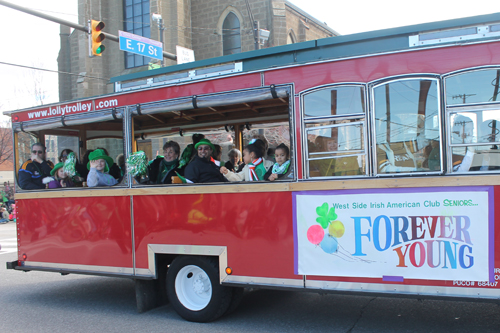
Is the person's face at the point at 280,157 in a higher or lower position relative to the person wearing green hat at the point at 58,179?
higher

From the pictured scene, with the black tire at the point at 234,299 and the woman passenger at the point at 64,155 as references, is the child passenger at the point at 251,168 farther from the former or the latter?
the woman passenger at the point at 64,155

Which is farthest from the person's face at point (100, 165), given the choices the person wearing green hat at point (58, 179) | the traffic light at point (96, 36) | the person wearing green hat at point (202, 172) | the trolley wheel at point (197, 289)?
the traffic light at point (96, 36)

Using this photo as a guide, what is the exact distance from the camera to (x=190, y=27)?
23.0 metres

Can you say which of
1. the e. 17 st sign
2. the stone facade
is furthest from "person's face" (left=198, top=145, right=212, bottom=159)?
the stone facade

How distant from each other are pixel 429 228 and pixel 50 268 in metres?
5.16

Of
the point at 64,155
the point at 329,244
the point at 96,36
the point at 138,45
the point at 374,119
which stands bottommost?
the point at 329,244

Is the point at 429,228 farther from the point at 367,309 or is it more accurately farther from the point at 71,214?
the point at 71,214

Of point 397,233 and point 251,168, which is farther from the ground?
point 251,168

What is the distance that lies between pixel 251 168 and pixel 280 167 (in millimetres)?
583

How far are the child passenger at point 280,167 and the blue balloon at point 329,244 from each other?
0.81 meters

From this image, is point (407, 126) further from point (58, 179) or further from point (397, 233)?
point (58, 179)

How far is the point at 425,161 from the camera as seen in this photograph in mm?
4199

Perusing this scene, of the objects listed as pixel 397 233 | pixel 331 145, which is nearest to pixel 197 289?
pixel 331 145

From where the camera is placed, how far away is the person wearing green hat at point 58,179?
663 cm
